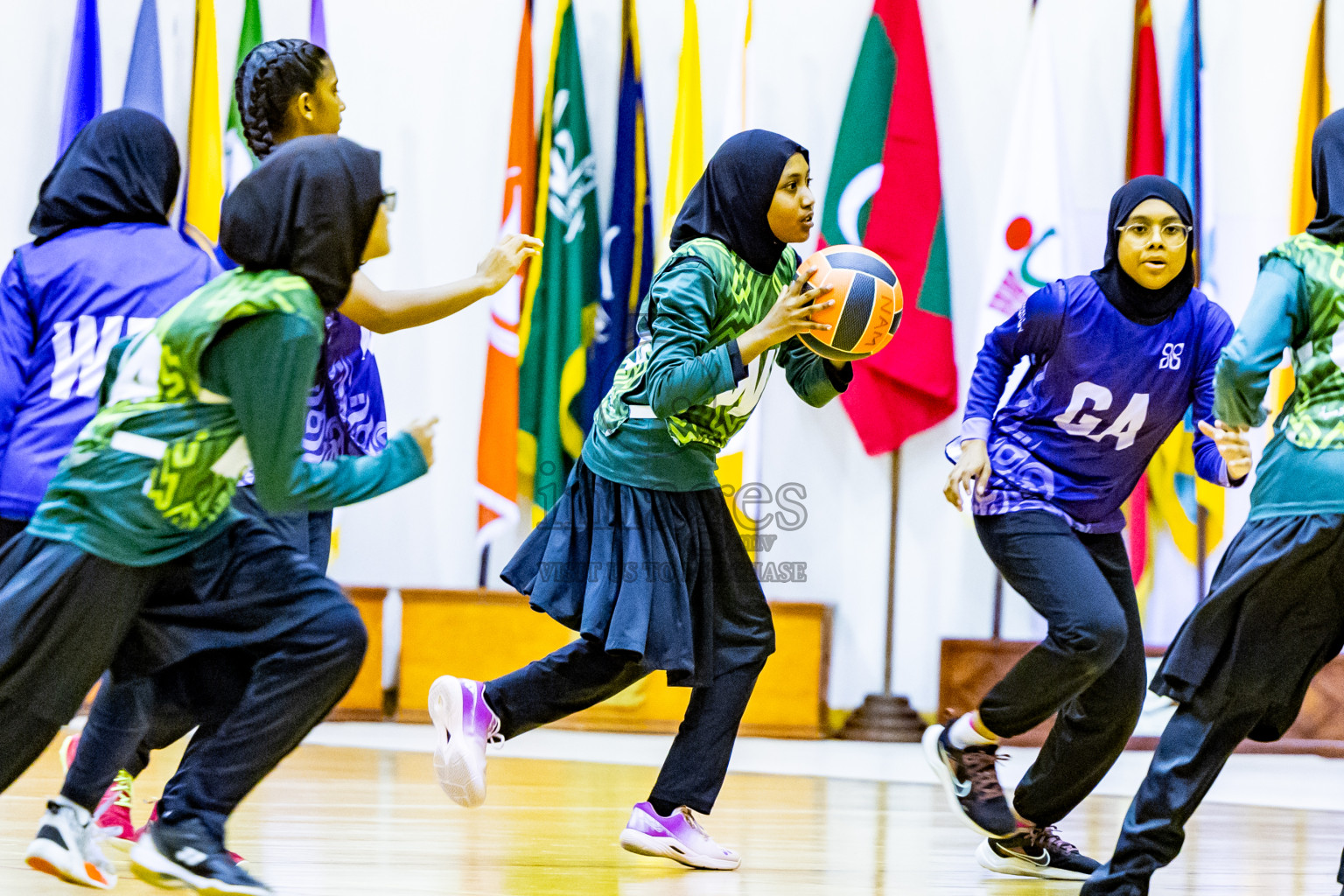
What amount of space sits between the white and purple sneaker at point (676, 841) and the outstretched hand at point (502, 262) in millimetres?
1147

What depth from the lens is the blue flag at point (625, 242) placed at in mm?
5504

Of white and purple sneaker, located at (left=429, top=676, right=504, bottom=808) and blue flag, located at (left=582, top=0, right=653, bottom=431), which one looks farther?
blue flag, located at (left=582, top=0, right=653, bottom=431)

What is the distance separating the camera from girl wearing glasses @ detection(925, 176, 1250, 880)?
115 inches

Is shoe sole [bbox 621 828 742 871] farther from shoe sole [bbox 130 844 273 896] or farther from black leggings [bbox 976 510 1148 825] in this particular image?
shoe sole [bbox 130 844 273 896]

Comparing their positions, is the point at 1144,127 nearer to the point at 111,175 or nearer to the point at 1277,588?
the point at 1277,588

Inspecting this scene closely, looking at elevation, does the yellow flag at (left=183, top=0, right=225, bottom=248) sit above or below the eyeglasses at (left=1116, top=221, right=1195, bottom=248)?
above

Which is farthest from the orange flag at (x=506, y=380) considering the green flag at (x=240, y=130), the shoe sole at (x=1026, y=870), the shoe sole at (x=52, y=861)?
the shoe sole at (x=52, y=861)

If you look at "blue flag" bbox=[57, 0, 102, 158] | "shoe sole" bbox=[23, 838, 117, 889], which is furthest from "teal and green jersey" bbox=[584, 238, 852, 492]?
"blue flag" bbox=[57, 0, 102, 158]

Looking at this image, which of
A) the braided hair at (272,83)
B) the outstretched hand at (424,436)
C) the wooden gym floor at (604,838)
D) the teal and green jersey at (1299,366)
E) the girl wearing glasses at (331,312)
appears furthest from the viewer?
the braided hair at (272,83)

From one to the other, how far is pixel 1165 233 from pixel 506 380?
3150mm

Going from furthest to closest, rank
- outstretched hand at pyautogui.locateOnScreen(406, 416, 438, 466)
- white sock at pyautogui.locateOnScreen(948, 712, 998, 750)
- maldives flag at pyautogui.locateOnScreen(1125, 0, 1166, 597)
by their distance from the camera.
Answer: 1. maldives flag at pyautogui.locateOnScreen(1125, 0, 1166, 597)
2. white sock at pyautogui.locateOnScreen(948, 712, 998, 750)
3. outstretched hand at pyautogui.locateOnScreen(406, 416, 438, 466)

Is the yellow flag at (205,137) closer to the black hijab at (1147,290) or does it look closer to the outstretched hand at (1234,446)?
the black hijab at (1147,290)

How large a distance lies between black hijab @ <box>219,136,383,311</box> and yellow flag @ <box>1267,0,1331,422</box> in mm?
4338

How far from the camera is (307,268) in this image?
6.94ft
